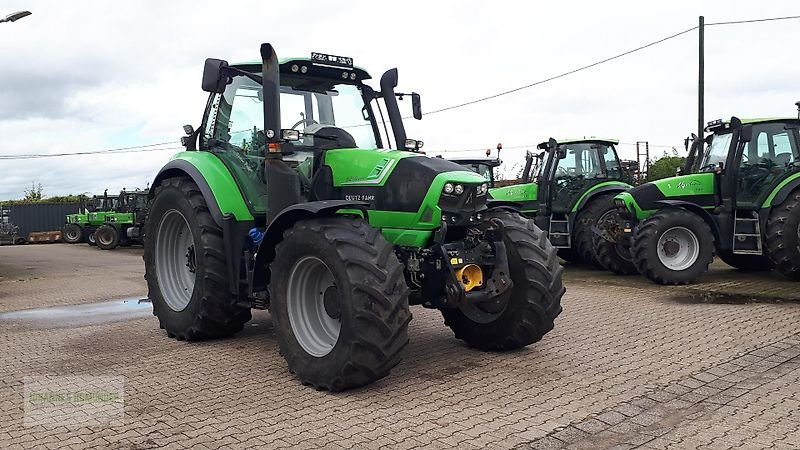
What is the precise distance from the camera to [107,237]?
26.3m

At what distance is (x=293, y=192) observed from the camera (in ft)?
19.8

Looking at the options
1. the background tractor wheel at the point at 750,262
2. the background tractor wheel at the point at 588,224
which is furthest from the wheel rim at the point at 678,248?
the background tractor wheel at the point at 588,224

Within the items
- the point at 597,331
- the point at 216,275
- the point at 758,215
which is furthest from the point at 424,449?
the point at 758,215

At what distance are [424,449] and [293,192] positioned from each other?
2803mm

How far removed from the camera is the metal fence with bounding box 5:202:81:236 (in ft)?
123

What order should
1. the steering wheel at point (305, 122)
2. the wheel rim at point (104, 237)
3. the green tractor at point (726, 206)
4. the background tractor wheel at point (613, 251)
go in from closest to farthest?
the steering wheel at point (305, 122), the green tractor at point (726, 206), the background tractor wheel at point (613, 251), the wheel rim at point (104, 237)

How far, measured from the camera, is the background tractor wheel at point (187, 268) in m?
6.54

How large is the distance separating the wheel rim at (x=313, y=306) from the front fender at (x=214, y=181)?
1.23 m

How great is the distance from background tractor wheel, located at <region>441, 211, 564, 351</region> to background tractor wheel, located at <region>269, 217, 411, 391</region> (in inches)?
47.6

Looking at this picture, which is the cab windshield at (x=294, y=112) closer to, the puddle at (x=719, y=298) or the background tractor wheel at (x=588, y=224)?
the puddle at (x=719, y=298)

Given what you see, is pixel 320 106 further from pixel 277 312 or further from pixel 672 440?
pixel 672 440

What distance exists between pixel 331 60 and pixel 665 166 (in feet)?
58.1

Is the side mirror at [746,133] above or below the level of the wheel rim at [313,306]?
above

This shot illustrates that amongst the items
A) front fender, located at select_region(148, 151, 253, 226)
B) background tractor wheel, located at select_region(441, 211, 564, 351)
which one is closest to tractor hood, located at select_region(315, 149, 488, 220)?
background tractor wheel, located at select_region(441, 211, 564, 351)
